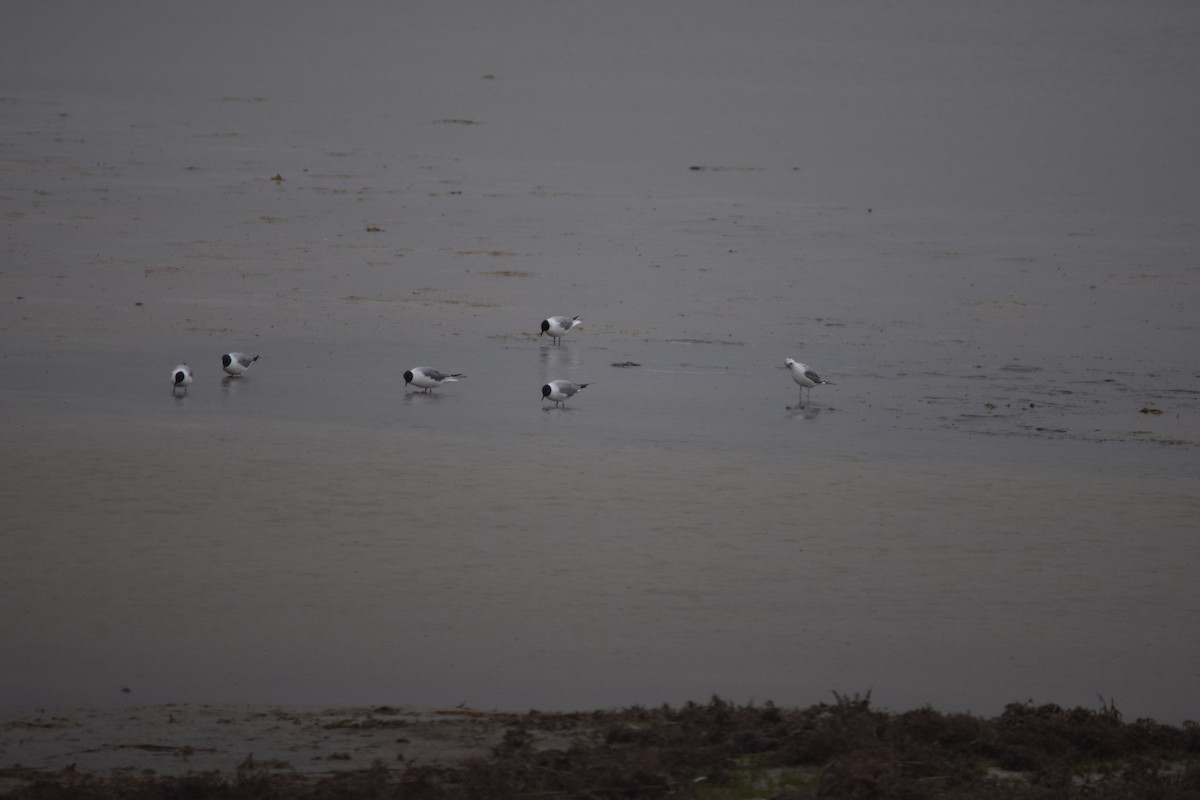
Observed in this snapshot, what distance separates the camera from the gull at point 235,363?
12.6 m

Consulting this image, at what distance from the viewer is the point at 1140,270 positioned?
60.4 ft

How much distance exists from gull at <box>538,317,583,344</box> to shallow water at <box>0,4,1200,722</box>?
0.77 feet

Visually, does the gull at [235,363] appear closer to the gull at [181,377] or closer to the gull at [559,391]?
the gull at [181,377]

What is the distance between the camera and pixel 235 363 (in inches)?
497

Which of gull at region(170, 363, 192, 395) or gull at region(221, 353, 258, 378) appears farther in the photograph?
gull at region(221, 353, 258, 378)

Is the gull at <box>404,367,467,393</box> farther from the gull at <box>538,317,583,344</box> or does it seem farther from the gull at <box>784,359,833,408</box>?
the gull at <box>784,359,833,408</box>

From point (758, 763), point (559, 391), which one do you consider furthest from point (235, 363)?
point (758, 763)

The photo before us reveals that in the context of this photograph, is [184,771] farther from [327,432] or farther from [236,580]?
[327,432]

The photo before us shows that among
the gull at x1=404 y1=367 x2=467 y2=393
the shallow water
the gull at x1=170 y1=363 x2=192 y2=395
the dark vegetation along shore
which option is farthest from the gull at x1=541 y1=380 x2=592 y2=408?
the dark vegetation along shore

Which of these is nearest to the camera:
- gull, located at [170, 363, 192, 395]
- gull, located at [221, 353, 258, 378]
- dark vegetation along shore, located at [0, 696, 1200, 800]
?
dark vegetation along shore, located at [0, 696, 1200, 800]

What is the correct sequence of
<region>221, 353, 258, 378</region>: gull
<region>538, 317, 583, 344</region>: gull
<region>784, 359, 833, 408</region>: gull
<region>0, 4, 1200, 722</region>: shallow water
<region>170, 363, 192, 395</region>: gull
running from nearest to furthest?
1. <region>0, 4, 1200, 722</region>: shallow water
2. <region>170, 363, 192, 395</region>: gull
3. <region>784, 359, 833, 408</region>: gull
4. <region>221, 353, 258, 378</region>: gull
5. <region>538, 317, 583, 344</region>: gull

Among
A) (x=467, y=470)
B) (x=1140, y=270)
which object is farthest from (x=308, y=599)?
(x=1140, y=270)

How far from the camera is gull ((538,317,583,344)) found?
564 inches

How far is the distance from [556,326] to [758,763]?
8.68m
